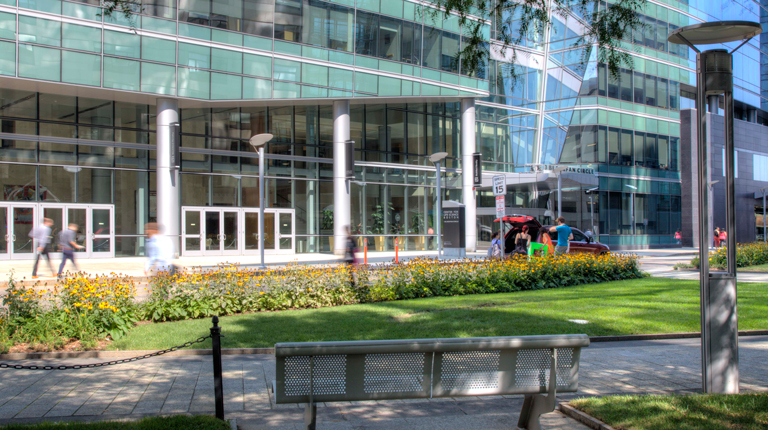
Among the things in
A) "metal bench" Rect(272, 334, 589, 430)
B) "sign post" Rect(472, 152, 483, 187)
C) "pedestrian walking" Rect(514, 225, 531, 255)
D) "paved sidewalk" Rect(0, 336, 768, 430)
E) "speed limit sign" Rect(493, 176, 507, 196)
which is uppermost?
"sign post" Rect(472, 152, 483, 187)

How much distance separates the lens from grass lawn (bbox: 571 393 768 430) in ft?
15.7

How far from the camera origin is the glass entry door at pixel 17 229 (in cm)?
2544

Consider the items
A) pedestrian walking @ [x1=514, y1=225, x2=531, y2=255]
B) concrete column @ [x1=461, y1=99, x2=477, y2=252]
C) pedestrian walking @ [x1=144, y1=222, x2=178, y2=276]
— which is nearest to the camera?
pedestrian walking @ [x1=144, y1=222, x2=178, y2=276]

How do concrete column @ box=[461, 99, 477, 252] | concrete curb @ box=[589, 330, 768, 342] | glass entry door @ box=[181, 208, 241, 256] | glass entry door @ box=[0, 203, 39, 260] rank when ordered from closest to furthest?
concrete curb @ box=[589, 330, 768, 342]
glass entry door @ box=[0, 203, 39, 260]
glass entry door @ box=[181, 208, 241, 256]
concrete column @ box=[461, 99, 477, 252]

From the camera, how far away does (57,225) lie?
26750 mm

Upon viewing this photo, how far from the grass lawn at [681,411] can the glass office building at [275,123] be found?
15.7 meters

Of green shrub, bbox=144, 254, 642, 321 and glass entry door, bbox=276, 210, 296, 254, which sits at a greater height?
glass entry door, bbox=276, 210, 296, 254

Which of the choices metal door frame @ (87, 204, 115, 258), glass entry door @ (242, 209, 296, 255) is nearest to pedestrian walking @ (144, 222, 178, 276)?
metal door frame @ (87, 204, 115, 258)

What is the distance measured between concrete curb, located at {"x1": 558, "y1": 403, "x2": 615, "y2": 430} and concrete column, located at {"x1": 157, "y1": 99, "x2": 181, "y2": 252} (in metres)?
23.6

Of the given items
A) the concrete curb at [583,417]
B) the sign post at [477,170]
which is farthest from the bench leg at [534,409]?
the sign post at [477,170]

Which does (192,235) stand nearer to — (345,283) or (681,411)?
(345,283)

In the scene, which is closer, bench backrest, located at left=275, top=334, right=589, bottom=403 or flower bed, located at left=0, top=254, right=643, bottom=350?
bench backrest, located at left=275, top=334, right=589, bottom=403

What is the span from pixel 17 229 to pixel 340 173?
588 inches

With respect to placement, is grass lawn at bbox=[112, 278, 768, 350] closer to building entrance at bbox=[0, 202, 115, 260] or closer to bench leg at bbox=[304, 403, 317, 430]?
bench leg at bbox=[304, 403, 317, 430]
